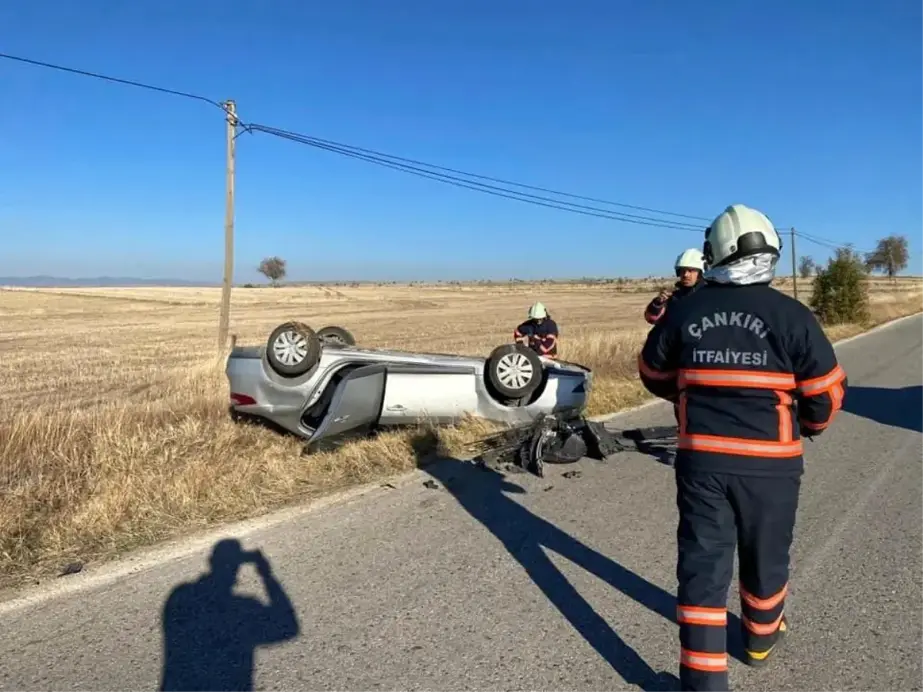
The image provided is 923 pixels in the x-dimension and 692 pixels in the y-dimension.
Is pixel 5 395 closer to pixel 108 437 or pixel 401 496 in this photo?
pixel 108 437

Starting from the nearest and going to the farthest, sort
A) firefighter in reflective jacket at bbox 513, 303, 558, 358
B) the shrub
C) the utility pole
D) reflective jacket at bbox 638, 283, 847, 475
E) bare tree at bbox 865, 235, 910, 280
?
reflective jacket at bbox 638, 283, 847, 475 < firefighter in reflective jacket at bbox 513, 303, 558, 358 < the utility pole < the shrub < bare tree at bbox 865, 235, 910, 280

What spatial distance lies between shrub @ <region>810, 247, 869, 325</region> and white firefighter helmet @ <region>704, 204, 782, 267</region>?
27.9m

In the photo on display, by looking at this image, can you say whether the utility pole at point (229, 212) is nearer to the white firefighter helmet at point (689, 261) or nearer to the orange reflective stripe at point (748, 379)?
the white firefighter helmet at point (689, 261)

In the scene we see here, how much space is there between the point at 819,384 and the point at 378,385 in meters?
4.12


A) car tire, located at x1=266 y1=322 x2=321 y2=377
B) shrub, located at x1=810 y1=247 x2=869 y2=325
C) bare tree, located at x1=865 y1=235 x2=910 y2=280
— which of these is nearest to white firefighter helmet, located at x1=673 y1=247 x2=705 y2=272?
car tire, located at x1=266 y1=322 x2=321 y2=377

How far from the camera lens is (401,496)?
4984mm

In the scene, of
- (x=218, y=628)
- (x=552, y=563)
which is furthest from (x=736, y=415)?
(x=218, y=628)

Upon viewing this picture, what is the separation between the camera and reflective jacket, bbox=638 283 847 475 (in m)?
2.42

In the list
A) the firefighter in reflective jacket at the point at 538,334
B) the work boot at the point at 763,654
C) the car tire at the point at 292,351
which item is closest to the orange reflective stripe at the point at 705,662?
the work boot at the point at 763,654

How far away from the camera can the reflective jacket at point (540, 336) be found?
882cm

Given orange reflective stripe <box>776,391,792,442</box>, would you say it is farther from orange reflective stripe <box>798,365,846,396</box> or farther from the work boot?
the work boot

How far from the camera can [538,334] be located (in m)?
8.85

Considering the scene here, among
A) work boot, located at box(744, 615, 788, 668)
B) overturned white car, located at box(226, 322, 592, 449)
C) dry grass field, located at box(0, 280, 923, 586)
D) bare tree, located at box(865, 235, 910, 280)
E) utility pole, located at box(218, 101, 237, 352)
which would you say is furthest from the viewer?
bare tree, located at box(865, 235, 910, 280)

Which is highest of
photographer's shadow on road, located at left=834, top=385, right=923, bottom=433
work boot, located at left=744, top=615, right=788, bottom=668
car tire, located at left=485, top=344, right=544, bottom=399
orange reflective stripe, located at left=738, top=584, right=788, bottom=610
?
car tire, located at left=485, top=344, right=544, bottom=399
